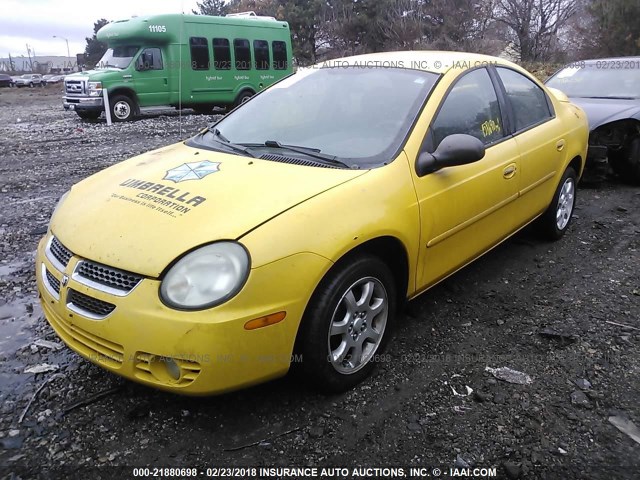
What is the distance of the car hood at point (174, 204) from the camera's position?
219cm

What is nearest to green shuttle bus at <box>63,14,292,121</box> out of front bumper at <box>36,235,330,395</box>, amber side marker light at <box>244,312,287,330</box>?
front bumper at <box>36,235,330,395</box>

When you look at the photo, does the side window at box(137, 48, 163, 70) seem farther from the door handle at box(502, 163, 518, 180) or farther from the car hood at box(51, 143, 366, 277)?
the door handle at box(502, 163, 518, 180)

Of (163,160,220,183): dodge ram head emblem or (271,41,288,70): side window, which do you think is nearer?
(163,160,220,183): dodge ram head emblem

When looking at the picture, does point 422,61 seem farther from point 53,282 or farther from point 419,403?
point 53,282

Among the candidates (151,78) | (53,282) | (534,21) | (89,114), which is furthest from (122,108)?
(534,21)

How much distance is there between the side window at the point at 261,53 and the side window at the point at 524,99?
1379cm

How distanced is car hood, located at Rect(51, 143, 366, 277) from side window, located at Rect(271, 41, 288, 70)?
50.3ft

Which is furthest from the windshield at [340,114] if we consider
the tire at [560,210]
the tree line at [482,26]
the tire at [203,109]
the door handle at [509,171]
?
the tree line at [482,26]

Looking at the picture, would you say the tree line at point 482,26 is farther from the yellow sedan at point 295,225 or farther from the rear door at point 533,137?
the yellow sedan at point 295,225

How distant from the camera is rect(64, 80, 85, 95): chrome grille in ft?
45.5

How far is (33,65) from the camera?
7000 centimetres

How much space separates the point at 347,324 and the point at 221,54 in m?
14.9

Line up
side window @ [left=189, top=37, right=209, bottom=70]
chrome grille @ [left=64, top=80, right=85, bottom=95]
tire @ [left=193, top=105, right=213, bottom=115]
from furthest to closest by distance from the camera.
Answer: tire @ [left=193, top=105, right=213, bottom=115]
side window @ [left=189, top=37, right=209, bottom=70]
chrome grille @ [left=64, top=80, right=85, bottom=95]

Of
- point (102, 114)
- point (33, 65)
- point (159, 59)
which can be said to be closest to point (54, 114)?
point (102, 114)
